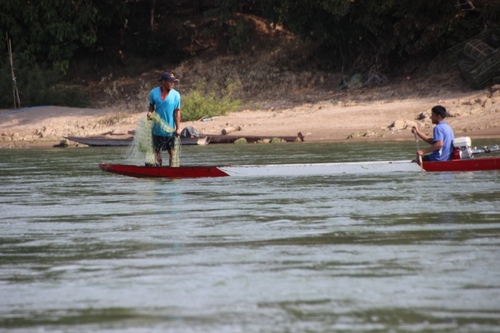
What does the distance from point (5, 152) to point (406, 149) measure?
9.49 metres

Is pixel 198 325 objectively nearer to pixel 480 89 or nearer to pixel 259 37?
pixel 480 89

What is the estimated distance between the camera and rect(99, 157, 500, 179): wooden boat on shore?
38.5 feet

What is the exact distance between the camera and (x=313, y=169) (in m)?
11.8

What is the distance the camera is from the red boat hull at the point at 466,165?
1167cm

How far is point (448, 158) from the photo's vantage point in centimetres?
1198

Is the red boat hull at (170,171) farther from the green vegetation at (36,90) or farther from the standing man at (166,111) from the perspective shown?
the green vegetation at (36,90)

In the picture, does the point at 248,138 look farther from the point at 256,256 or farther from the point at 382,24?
the point at 256,256

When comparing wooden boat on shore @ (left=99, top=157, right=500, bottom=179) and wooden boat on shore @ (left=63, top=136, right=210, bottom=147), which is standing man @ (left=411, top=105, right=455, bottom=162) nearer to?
wooden boat on shore @ (left=99, top=157, right=500, bottom=179)

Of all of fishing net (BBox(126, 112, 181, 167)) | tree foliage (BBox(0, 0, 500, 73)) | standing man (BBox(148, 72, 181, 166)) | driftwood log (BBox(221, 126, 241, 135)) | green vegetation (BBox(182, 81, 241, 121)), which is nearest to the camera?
standing man (BBox(148, 72, 181, 166))

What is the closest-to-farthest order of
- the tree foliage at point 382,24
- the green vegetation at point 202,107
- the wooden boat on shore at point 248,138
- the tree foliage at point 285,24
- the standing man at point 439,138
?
the standing man at point 439,138, the wooden boat on shore at point 248,138, the tree foliage at point 382,24, the tree foliage at point 285,24, the green vegetation at point 202,107

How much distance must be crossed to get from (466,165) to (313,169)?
197 cm

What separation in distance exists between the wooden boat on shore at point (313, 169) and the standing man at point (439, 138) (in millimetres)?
172

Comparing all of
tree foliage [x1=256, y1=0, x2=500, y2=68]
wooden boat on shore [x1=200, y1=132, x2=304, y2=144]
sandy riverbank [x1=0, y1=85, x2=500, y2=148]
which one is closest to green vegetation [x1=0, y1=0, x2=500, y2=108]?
tree foliage [x1=256, y1=0, x2=500, y2=68]

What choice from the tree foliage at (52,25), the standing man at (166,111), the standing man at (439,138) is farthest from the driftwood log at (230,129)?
the standing man at (439,138)
